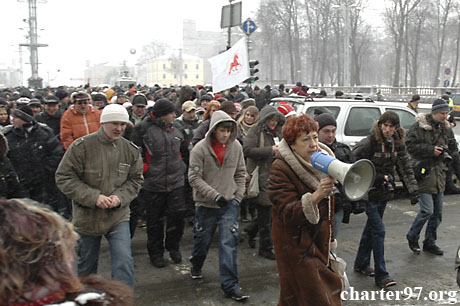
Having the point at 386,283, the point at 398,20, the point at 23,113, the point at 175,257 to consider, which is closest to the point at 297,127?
the point at 386,283

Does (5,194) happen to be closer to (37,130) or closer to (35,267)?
(37,130)

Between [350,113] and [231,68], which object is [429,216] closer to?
[350,113]

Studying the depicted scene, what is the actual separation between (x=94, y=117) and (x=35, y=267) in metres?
5.54

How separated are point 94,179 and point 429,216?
14.0 ft

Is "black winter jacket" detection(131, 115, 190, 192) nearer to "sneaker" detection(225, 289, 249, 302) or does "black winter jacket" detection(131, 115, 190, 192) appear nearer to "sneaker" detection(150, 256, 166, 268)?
"sneaker" detection(150, 256, 166, 268)

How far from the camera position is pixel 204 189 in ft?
16.5

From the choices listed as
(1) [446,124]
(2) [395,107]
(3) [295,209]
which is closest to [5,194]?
(3) [295,209]

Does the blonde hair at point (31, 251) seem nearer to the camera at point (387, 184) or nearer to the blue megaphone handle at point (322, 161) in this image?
the blue megaphone handle at point (322, 161)

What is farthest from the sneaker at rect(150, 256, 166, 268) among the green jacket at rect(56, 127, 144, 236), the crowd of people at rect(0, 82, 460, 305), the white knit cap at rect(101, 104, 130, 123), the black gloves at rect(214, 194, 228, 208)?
the white knit cap at rect(101, 104, 130, 123)

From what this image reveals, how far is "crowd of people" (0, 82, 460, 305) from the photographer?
325cm

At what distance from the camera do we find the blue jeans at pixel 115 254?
13.4 feet

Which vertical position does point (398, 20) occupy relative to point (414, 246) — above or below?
above

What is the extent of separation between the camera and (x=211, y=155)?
5203 millimetres

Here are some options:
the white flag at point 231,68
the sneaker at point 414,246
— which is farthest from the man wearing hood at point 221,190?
the white flag at point 231,68
